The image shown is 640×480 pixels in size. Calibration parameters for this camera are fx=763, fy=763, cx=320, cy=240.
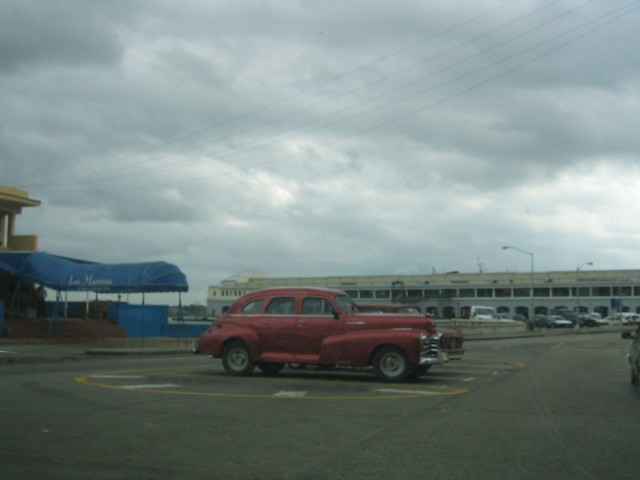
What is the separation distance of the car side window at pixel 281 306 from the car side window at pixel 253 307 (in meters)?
0.24

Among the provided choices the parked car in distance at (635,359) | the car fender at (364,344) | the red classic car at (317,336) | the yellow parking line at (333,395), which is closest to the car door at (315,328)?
the red classic car at (317,336)

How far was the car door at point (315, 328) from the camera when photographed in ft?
53.0

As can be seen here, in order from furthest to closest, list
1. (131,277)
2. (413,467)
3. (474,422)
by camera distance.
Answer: (131,277)
(474,422)
(413,467)

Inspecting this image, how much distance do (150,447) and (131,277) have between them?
75.6 ft

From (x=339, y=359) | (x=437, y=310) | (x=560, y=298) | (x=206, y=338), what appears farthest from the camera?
(x=560, y=298)

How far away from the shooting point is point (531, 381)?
55.3ft

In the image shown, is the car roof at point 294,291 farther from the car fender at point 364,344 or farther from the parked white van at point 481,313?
the parked white van at point 481,313

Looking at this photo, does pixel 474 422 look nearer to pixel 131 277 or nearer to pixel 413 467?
pixel 413 467

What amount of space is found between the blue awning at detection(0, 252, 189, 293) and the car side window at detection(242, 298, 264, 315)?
14532 millimetres

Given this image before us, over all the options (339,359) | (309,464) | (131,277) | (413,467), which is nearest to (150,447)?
(309,464)

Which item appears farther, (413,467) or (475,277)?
(475,277)

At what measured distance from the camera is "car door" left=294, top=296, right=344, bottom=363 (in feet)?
53.0

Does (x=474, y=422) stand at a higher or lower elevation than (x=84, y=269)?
lower

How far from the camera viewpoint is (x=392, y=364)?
51.8 ft
